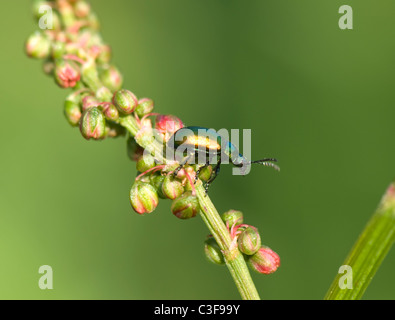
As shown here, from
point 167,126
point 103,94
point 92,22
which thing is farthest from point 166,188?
point 92,22

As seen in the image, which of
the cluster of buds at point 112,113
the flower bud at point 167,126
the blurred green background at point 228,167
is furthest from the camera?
the blurred green background at point 228,167

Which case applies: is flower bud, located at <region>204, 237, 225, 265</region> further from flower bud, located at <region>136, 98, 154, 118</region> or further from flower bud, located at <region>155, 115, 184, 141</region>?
flower bud, located at <region>136, 98, 154, 118</region>

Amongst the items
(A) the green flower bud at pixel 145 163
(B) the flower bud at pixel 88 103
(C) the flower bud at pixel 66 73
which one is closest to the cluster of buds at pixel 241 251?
(A) the green flower bud at pixel 145 163

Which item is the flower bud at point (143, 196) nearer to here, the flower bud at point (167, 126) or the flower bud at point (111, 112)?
the flower bud at point (167, 126)
